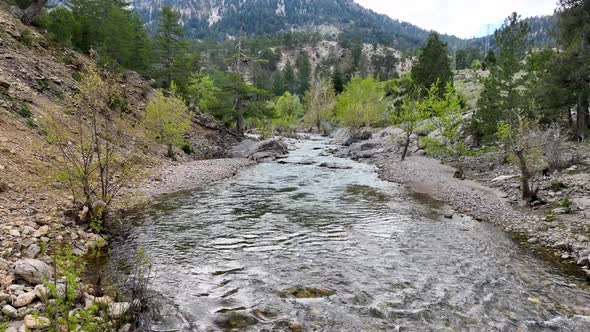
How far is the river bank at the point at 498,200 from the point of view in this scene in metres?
14.8

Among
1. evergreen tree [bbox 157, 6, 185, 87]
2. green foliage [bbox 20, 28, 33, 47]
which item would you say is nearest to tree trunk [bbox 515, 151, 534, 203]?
green foliage [bbox 20, 28, 33, 47]

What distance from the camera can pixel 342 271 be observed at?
41.1ft

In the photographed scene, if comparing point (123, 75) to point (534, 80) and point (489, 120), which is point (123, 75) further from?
point (534, 80)

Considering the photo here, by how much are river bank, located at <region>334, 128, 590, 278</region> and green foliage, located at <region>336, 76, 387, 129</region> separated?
2097cm

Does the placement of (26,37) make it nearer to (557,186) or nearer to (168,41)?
Answer: (168,41)

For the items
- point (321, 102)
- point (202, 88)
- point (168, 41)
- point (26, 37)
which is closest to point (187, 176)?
point (26, 37)

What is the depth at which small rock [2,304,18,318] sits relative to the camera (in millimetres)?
7625

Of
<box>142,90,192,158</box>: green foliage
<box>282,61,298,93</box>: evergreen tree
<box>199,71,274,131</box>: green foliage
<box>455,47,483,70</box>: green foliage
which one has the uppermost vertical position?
<box>455,47,483,70</box>: green foliage

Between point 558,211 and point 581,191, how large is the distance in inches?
130

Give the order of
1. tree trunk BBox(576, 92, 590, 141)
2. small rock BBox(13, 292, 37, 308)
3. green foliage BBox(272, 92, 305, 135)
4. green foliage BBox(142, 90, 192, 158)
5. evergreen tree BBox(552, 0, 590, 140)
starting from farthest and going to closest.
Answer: green foliage BBox(272, 92, 305, 135) → green foliage BBox(142, 90, 192, 158) → tree trunk BBox(576, 92, 590, 141) → evergreen tree BBox(552, 0, 590, 140) → small rock BBox(13, 292, 37, 308)

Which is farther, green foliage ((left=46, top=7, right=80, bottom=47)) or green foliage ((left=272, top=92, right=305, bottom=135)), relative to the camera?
green foliage ((left=272, top=92, right=305, bottom=135))

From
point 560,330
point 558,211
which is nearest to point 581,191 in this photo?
point 558,211

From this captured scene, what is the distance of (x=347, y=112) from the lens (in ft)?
204

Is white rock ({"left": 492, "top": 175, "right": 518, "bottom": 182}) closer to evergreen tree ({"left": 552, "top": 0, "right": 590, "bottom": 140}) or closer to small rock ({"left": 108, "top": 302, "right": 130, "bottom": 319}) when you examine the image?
evergreen tree ({"left": 552, "top": 0, "right": 590, "bottom": 140})
